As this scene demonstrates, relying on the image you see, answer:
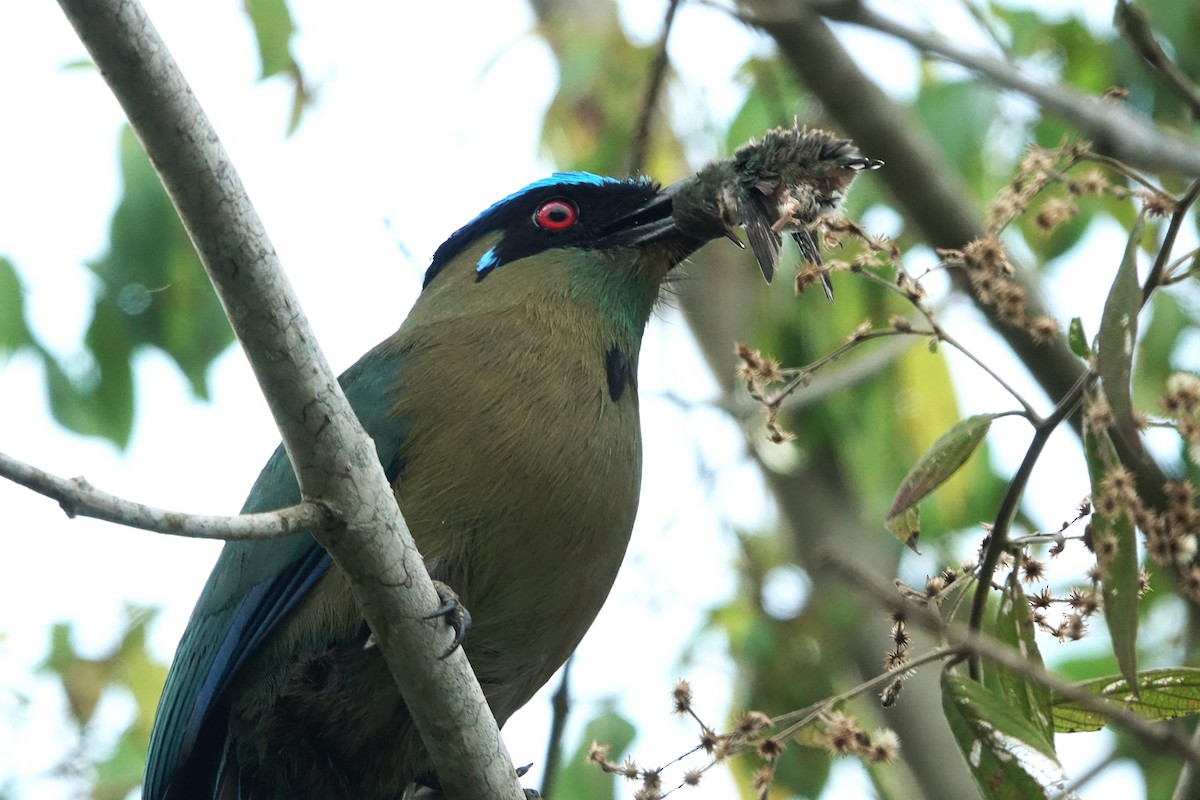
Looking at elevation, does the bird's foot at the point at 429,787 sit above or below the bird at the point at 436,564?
below

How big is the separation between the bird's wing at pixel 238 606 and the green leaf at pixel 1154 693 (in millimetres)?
1573

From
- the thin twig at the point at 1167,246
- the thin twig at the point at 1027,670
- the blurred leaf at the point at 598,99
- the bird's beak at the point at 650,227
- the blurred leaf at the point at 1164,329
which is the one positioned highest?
the blurred leaf at the point at 598,99

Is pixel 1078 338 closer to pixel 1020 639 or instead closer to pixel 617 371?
pixel 1020 639

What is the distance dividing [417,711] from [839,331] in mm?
2978

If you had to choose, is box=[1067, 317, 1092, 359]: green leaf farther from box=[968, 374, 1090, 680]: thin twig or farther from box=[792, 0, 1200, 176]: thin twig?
box=[792, 0, 1200, 176]: thin twig

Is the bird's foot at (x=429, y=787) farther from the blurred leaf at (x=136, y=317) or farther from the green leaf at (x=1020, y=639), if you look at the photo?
the blurred leaf at (x=136, y=317)

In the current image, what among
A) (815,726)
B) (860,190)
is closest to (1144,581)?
(815,726)

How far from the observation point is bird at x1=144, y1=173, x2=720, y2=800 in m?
3.14

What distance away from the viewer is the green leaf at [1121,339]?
200cm

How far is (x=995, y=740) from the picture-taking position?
2.17 meters

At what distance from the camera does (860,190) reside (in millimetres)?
4906

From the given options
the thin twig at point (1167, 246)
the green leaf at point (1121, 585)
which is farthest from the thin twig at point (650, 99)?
the green leaf at point (1121, 585)

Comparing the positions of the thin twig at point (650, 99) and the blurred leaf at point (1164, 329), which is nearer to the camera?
the thin twig at point (650, 99)

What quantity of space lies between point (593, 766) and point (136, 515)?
285 cm
